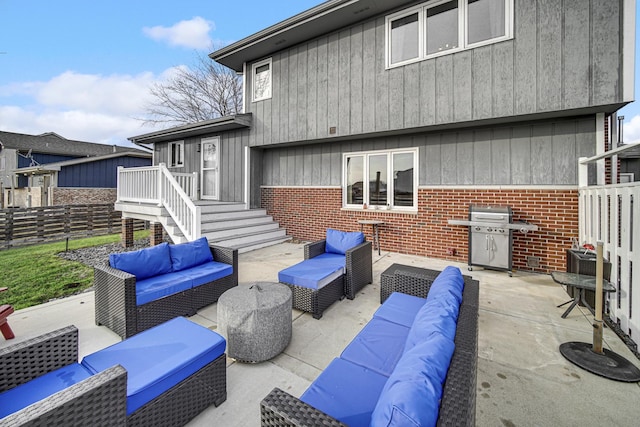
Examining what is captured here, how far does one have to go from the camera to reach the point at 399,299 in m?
3.12

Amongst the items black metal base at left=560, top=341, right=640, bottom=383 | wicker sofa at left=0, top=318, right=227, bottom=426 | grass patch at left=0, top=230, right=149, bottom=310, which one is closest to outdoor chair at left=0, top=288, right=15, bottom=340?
grass patch at left=0, top=230, right=149, bottom=310

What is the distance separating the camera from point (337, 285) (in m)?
4.20

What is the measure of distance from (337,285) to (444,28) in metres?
5.94

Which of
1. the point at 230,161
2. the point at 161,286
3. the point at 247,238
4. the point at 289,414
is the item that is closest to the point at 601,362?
the point at 289,414

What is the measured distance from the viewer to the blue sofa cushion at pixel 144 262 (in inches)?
139

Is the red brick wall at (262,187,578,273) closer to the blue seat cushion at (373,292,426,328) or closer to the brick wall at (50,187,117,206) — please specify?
the blue seat cushion at (373,292,426,328)

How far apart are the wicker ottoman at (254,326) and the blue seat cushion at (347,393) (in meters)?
Result: 1.02

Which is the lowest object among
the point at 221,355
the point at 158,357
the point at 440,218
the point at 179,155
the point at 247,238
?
the point at 221,355

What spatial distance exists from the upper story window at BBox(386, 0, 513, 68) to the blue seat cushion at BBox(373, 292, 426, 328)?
17.9 feet

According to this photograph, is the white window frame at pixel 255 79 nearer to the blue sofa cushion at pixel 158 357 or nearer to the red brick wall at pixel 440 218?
the red brick wall at pixel 440 218

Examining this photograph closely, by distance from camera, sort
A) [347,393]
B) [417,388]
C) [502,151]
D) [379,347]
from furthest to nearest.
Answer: [502,151], [379,347], [347,393], [417,388]

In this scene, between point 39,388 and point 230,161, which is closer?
point 39,388

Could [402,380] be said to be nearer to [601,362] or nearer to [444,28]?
[601,362]

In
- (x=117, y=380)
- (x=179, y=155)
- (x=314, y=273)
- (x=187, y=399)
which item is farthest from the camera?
(x=179, y=155)
